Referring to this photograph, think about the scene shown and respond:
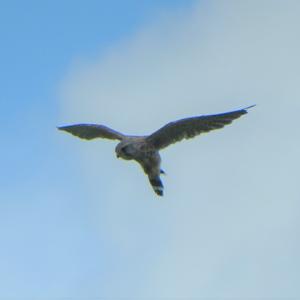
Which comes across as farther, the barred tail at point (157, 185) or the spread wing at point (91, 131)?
the spread wing at point (91, 131)

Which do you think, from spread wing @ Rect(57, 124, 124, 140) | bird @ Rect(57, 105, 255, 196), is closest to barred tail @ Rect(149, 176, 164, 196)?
bird @ Rect(57, 105, 255, 196)

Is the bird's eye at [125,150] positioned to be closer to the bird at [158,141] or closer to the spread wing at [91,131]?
the bird at [158,141]

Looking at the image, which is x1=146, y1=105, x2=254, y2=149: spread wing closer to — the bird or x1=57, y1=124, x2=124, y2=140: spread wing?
the bird

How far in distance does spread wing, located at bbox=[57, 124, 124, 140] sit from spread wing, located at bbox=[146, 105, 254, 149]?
155 cm

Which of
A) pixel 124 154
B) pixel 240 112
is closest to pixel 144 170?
pixel 124 154

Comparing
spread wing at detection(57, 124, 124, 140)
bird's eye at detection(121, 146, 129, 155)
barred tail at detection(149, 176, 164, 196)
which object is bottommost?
barred tail at detection(149, 176, 164, 196)

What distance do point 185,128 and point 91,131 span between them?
3.46 metres

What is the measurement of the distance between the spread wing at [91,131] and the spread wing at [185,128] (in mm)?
1552

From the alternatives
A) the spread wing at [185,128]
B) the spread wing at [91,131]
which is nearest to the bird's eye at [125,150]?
the spread wing at [185,128]

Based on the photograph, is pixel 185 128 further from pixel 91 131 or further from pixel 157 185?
pixel 91 131

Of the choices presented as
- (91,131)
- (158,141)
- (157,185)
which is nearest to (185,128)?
(158,141)

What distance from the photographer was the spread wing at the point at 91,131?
37.3m

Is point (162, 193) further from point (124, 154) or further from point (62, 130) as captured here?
point (62, 130)

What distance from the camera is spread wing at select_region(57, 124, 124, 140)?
37281 millimetres
